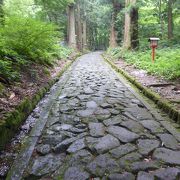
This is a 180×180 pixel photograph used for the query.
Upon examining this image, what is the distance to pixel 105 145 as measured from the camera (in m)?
3.71

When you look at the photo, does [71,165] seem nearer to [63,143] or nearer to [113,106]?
[63,143]

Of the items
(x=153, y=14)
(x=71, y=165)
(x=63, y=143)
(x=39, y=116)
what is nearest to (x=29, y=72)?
(x=39, y=116)

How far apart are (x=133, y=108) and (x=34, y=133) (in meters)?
2.51

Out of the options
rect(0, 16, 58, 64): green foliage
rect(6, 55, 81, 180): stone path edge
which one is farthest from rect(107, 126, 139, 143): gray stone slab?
rect(0, 16, 58, 64): green foliage

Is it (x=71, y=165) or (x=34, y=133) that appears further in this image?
(x=34, y=133)

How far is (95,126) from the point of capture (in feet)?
14.8

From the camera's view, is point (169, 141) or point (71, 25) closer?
point (169, 141)

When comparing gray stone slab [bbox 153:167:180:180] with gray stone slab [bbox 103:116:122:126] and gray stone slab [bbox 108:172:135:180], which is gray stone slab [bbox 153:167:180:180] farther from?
gray stone slab [bbox 103:116:122:126]

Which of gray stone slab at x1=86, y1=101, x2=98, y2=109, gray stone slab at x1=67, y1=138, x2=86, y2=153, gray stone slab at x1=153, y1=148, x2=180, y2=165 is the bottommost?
gray stone slab at x1=153, y1=148, x2=180, y2=165

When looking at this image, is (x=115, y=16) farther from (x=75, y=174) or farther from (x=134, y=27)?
(x=75, y=174)

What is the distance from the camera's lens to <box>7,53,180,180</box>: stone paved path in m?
3.02

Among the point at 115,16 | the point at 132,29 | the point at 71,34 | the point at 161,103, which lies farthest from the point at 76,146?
the point at 115,16

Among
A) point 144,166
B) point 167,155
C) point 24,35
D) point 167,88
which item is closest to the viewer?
point 144,166

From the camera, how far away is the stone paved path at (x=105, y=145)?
302 cm
